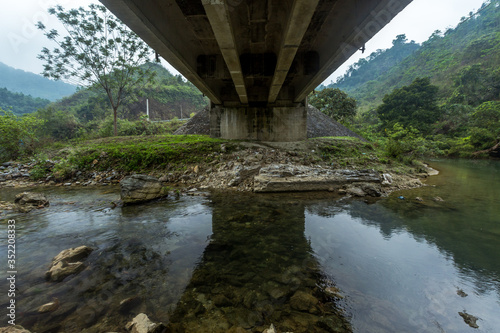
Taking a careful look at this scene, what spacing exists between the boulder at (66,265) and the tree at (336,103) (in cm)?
3241

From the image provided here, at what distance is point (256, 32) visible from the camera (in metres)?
5.86

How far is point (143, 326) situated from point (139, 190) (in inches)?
210

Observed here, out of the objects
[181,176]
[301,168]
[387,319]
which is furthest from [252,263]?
[181,176]

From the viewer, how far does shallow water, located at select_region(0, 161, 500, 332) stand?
93.0 inches

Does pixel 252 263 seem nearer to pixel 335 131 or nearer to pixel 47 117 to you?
pixel 335 131

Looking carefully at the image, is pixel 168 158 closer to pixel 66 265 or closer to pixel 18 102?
pixel 66 265

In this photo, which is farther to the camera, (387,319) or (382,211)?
(382,211)

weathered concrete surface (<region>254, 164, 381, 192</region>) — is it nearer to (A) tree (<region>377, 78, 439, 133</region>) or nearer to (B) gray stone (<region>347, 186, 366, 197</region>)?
(B) gray stone (<region>347, 186, 366, 197</region>)

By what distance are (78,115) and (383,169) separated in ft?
189

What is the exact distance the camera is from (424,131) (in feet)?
99.1

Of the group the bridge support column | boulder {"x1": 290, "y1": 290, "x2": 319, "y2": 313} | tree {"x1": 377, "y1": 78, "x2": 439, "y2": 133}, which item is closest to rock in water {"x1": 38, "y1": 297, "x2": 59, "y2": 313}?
boulder {"x1": 290, "y1": 290, "x2": 319, "y2": 313}

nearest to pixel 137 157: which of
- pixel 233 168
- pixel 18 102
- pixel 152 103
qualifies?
pixel 233 168

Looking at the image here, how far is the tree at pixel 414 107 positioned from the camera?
31.0 m

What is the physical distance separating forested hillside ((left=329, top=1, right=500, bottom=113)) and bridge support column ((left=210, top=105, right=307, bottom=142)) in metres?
38.4
